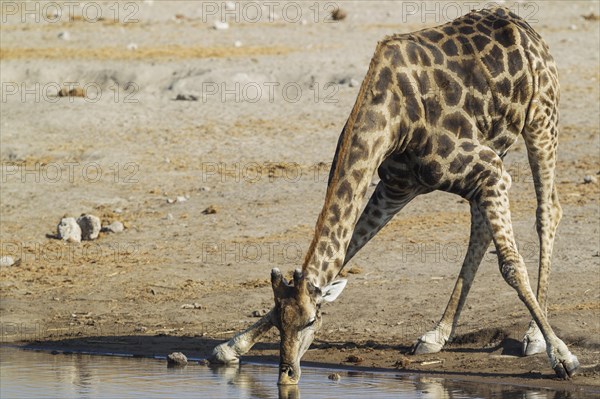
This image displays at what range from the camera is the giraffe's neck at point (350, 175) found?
948 centimetres

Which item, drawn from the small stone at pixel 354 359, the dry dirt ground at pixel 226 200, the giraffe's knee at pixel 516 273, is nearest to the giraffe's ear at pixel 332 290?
the giraffe's knee at pixel 516 273

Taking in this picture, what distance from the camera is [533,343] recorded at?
35.2 feet

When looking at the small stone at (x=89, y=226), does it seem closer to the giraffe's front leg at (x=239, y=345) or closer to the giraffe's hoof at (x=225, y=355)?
the giraffe's front leg at (x=239, y=345)

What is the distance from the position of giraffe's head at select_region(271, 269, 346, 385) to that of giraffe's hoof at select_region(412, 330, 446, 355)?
2.13 m

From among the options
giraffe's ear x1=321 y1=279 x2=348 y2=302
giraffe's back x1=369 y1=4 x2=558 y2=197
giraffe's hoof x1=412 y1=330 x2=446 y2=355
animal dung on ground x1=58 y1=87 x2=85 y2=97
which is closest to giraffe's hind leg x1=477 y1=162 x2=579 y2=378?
giraffe's back x1=369 y1=4 x2=558 y2=197

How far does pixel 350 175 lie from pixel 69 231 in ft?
21.1

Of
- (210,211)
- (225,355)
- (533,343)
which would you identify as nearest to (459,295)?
(533,343)

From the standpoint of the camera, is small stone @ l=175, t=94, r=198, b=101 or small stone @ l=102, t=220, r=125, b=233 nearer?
small stone @ l=102, t=220, r=125, b=233

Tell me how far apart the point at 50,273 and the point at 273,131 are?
18.2 feet

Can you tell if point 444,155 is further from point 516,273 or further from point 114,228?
point 114,228

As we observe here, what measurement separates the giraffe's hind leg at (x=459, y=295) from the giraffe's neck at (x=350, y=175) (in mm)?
1471

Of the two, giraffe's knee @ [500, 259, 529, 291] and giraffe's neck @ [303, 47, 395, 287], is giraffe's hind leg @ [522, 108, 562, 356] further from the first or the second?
giraffe's neck @ [303, 47, 395, 287]

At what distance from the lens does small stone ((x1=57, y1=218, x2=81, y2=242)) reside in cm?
1547

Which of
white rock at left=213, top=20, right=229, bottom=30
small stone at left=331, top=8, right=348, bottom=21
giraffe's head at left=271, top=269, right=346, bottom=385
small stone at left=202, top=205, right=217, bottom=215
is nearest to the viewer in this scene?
giraffe's head at left=271, top=269, right=346, bottom=385
